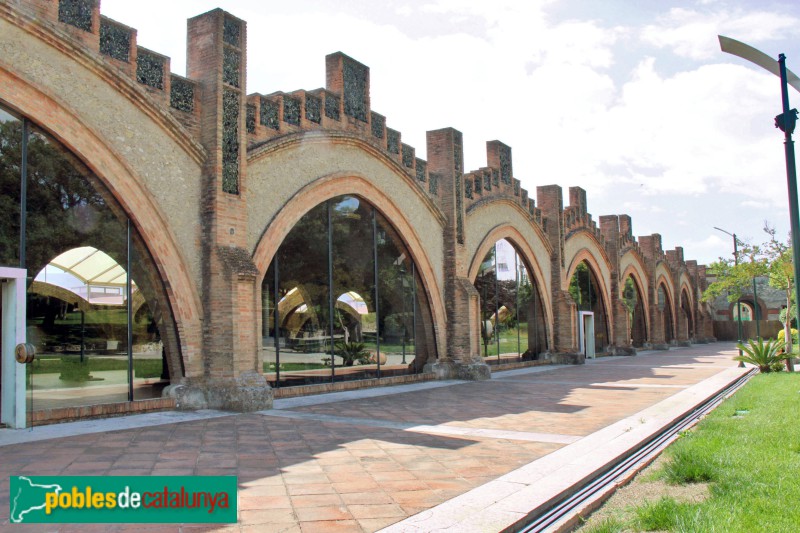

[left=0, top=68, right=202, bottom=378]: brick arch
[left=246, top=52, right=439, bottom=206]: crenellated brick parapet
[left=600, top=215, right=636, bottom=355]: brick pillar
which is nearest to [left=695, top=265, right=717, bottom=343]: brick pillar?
[left=600, top=215, right=636, bottom=355]: brick pillar

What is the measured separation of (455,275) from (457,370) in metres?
2.67

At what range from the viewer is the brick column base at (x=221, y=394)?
36.2 feet

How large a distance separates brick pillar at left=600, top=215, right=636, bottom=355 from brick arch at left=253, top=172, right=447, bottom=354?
630 inches

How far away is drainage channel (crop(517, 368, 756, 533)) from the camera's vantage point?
503 centimetres

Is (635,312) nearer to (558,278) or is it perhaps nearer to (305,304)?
(558,278)

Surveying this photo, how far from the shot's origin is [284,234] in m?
13.1

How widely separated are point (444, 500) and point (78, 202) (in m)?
7.57

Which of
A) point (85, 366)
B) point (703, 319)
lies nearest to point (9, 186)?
point (85, 366)

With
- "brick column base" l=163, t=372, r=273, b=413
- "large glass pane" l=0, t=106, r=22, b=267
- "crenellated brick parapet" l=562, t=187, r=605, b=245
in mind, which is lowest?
"brick column base" l=163, t=372, r=273, b=413

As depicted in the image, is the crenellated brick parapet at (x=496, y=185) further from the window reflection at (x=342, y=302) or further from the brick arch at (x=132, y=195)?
the brick arch at (x=132, y=195)

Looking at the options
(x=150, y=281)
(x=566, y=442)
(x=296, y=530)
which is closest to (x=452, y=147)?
(x=150, y=281)

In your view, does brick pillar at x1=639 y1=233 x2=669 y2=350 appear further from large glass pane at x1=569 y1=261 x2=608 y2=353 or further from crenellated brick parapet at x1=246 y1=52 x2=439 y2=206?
crenellated brick parapet at x1=246 y1=52 x2=439 y2=206

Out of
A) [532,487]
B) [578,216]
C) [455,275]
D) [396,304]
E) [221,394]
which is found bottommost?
[532,487]

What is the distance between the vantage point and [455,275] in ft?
61.3
